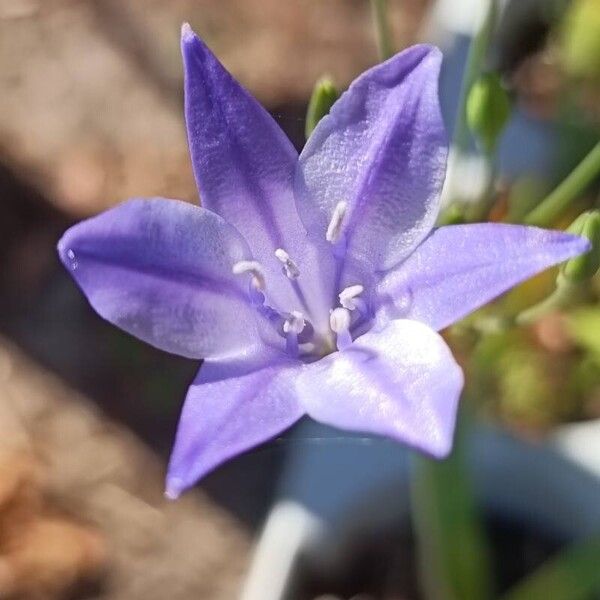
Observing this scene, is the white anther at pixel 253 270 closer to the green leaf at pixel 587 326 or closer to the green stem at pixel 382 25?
the green stem at pixel 382 25

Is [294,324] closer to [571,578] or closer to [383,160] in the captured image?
[383,160]

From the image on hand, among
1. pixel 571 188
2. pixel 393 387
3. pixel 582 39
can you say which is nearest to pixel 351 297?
pixel 393 387

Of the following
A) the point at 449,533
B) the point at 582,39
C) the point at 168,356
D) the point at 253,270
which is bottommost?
the point at 168,356

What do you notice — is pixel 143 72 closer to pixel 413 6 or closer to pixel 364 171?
pixel 413 6

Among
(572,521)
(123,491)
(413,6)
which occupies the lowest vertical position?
(123,491)

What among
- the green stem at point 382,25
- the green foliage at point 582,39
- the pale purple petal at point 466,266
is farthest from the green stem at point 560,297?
the green foliage at point 582,39

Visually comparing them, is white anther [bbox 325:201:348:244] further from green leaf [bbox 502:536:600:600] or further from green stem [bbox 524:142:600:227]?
green leaf [bbox 502:536:600:600]

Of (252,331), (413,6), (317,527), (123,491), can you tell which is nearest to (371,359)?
(252,331)
